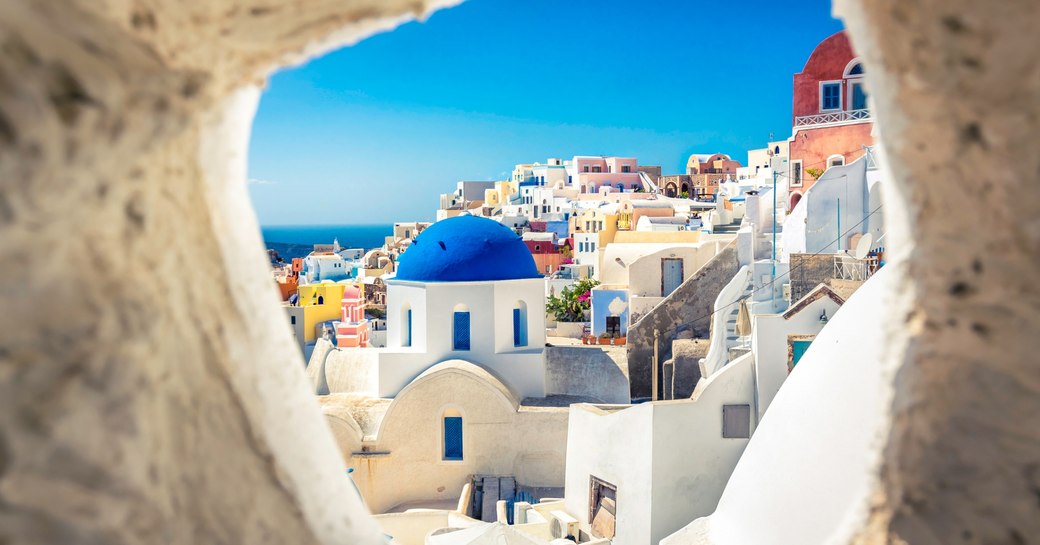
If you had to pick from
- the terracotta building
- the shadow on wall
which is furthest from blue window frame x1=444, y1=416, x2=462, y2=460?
the terracotta building

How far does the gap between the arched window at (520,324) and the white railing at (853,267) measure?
4.83m

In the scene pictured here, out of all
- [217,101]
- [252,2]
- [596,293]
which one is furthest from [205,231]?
[596,293]

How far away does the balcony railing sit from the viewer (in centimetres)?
1638

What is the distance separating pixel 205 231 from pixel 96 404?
48cm

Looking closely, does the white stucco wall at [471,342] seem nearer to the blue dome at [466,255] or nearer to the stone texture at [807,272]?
the blue dome at [466,255]

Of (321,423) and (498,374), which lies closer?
(321,423)

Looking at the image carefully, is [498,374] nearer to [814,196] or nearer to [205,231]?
[814,196]

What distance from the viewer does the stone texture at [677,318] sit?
55.7ft

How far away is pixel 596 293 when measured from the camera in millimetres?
21969

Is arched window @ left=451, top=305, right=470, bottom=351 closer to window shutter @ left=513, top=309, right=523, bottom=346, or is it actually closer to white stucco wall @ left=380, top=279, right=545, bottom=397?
white stucco wall @ left=380, top=279, right=545, bottom=397

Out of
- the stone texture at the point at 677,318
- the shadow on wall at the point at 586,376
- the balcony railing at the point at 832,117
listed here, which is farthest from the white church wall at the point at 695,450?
the balcony railing at the point at 832,117

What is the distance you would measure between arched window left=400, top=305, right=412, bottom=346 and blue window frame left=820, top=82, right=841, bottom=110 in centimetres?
915

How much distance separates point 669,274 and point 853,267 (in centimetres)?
923

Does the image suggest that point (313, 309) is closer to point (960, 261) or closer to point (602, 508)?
point (602, 508)
